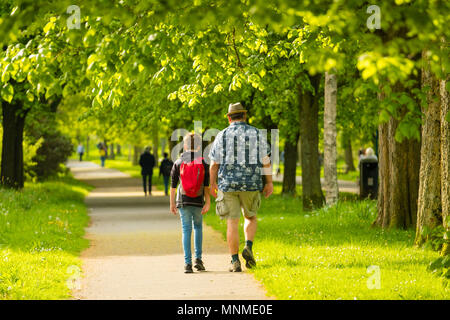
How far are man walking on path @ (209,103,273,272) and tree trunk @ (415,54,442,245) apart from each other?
2778 mm

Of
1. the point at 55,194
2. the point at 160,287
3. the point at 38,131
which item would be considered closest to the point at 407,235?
the point at 160,287

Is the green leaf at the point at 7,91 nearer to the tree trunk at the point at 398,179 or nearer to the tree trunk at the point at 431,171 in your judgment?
the tree trunk at the point at 431,171

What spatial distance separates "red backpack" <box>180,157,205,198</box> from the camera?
970cm

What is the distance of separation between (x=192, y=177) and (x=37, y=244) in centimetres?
367

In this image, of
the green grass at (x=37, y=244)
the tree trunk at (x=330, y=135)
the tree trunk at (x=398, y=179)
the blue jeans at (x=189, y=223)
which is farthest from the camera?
the tree trunk at (x=330, y=135)

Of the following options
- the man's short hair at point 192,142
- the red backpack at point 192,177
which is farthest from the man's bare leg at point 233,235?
the man's short hair at point 192,142

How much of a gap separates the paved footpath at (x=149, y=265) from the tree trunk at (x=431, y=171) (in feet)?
9.69

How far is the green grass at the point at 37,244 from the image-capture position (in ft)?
27.4

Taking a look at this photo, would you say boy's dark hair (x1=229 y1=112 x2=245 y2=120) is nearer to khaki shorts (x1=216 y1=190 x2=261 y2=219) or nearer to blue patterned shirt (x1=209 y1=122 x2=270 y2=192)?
blue patterned shirt (x1=209 y1=122 x2=270 y2=192)

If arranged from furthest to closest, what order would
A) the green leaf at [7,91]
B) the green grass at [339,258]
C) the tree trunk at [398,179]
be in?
the tree trunk at [398,179], the green leaf at [7,91], the green grass at [339,258]

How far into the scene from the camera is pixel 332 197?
18.1 m

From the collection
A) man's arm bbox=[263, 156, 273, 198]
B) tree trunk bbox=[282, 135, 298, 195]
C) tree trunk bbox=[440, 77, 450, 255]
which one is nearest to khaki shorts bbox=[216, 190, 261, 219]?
man's arm bbox=[263, 156, 273, 198]
